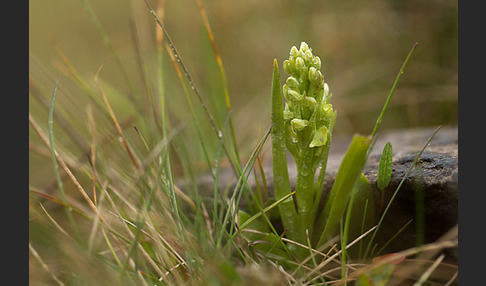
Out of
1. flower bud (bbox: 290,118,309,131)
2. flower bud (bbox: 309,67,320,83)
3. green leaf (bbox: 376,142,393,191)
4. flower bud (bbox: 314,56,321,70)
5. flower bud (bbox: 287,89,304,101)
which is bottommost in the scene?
green leaf (bbox: 376,142,393,191)

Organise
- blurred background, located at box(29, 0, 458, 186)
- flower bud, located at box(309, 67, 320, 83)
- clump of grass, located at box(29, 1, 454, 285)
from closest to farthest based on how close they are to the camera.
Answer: clump of grass, located at box(29, 1, 454, 285) < flower bud, located at box(309, 67, 320, 83) < blurred background, located at box(29, 0, 458, 186)

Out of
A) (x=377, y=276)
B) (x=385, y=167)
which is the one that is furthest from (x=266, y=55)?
(x=377, y=276)

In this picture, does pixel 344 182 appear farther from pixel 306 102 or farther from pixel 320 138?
pixel 306 102

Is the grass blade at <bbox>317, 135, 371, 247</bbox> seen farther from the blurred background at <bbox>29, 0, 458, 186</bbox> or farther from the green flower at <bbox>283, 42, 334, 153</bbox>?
the blurred background at <bbox>29, 0, 458, 186</bbox>

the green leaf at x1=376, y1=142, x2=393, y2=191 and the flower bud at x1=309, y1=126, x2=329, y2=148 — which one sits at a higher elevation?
the flower bud at x1=309, y1=126, x2=329, y2=148

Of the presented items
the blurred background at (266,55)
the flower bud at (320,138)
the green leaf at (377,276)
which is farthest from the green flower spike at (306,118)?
the blurred background at (266,55)

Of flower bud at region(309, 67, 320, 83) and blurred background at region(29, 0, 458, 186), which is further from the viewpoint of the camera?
blurred background at region(29, 0, 458, 186)

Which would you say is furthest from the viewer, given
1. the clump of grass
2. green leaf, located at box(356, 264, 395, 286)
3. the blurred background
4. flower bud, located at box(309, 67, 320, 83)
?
the blurred background

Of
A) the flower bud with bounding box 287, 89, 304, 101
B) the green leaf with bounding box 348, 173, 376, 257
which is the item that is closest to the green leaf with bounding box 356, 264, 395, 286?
the green leaf with bounding box 348, 173, 376, 257
